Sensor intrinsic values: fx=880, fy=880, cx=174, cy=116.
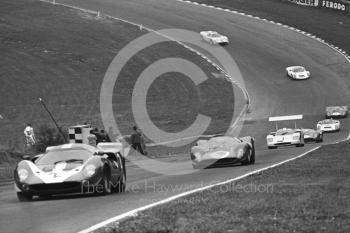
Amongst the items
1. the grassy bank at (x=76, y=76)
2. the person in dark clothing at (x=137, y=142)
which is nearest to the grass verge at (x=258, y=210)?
the person in dark clothing at (x=137, y=142)

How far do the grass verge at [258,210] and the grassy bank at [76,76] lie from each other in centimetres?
2680

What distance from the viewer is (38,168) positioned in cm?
1587

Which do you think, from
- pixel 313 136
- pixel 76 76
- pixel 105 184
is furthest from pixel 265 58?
Answer: pixel 105 184

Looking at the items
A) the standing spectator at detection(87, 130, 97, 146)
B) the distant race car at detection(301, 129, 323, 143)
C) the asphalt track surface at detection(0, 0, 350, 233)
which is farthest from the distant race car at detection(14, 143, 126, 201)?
the distant race car at detection(301, 129, 323, 143)

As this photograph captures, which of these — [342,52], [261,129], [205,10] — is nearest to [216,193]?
[261,129]

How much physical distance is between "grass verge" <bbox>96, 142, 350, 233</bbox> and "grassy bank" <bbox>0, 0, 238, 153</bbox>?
87.9 ft

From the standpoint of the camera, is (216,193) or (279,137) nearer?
(216,193)

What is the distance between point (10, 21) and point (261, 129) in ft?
92.5

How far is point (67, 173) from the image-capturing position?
15.5m

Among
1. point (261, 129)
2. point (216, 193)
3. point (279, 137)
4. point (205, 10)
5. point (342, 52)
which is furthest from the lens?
point (205, 10)

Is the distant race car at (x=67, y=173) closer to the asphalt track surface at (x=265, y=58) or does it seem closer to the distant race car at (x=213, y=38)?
the asphalt track surface at (x=265, y=58)

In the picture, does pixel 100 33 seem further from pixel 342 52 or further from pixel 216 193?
pixel 216 193

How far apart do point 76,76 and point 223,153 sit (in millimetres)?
41003

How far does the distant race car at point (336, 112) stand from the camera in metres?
64.0
